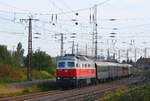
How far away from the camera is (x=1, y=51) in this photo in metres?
70.6

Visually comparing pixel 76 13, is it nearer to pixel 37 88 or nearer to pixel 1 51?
pixel 37 88

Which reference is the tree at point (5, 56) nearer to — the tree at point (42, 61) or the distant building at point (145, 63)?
the tree at point (42, 61)

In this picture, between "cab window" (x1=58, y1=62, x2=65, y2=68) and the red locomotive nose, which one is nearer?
the red locomotive nose

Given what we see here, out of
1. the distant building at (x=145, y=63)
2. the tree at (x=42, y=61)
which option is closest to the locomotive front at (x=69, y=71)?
the tree at (x=42, y=61)

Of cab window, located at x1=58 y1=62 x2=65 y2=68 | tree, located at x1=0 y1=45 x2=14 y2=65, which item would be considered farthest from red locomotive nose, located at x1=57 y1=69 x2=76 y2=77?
tree, located at x1=0 y1=45 x2=14 y2=65

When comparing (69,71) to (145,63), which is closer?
(69,71)

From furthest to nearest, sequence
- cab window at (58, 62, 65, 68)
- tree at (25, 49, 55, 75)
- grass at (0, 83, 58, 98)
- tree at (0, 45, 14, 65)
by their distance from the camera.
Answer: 1. tree at (25, 49, 55, 75)
2. tree at (0, 45, 14, 65)
3. cab window at (58, 62, 65, 68)
4. grass at (0, 83, 58, 98)

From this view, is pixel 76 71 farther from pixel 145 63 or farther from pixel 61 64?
pixel 145 63

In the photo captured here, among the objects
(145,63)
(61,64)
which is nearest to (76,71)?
(61,64)

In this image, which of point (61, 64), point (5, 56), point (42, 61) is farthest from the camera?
point (42, 61)

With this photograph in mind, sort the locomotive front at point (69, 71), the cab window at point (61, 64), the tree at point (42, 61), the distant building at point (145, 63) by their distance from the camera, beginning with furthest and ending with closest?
the distant building at point (145, 63)
the tree at point (42, 61)
the cab window at point (61, 64)
the locomotive front at point (69, 71)

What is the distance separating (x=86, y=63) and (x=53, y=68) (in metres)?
31.3

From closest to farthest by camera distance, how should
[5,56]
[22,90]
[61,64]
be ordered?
1. [22,90]
2. [61,64]
3. [5,56]

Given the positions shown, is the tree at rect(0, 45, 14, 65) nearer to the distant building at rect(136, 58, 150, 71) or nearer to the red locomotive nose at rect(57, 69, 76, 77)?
the red locomotive nose at rect(57, 69, 76, 77)
